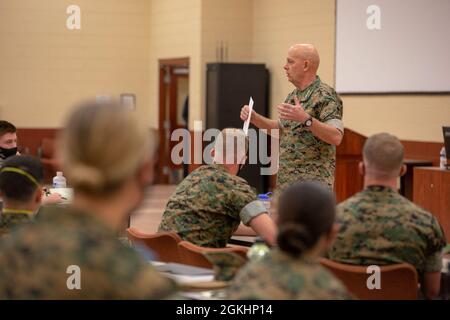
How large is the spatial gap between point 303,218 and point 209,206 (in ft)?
6.34

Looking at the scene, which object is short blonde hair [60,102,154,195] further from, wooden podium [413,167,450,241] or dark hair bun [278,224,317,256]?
wooden podium [413,167,450,241]

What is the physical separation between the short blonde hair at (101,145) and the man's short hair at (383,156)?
1583 mm

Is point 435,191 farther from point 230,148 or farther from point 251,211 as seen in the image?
point 251,211

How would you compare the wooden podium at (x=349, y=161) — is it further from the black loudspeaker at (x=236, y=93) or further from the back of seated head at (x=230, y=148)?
the back of seated head at (x=230, y=148)

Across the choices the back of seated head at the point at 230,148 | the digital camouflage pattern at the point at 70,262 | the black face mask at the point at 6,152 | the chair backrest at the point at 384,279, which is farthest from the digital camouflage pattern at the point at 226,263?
the black face mask at the point at 6,152

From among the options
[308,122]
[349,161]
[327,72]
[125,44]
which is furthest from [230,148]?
[125,44]

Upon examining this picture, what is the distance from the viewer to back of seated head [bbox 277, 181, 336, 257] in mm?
2039

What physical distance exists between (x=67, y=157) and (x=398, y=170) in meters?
1.76

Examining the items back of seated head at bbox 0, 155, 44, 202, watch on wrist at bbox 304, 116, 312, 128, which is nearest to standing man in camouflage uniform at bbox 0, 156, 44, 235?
back of seated head at bbox 0, 155, 44, 202

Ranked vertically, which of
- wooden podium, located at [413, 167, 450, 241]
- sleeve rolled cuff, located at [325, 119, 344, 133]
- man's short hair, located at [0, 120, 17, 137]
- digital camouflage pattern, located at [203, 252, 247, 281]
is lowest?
wooden podium, located at [413, 167, 450, 241]

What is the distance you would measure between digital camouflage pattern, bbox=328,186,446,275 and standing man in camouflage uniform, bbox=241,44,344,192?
1.79 meters

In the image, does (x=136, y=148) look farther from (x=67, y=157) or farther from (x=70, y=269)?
(x=70, y=269)

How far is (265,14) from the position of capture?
13016 mm
